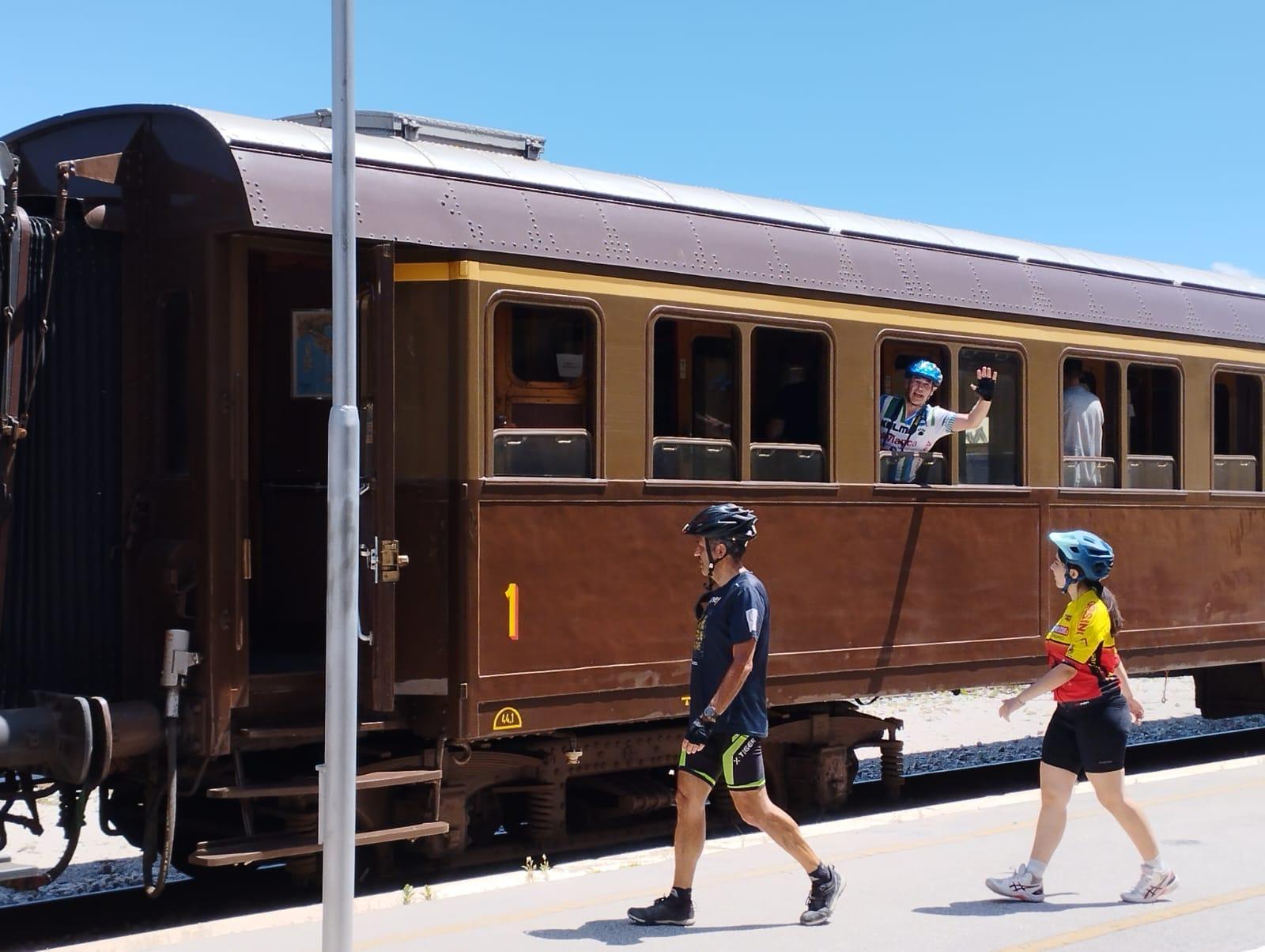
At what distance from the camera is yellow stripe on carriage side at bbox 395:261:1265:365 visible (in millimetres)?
8039

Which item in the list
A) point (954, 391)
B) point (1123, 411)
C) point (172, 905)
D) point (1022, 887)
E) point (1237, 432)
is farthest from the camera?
point (1237, 432)

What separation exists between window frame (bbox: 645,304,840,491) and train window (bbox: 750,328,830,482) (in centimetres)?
3

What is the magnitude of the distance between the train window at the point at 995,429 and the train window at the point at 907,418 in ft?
0.49

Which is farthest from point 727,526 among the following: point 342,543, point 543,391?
point 543,391

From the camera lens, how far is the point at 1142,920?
7141mm

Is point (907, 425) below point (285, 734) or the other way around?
the other way around

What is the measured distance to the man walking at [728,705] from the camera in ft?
22.0

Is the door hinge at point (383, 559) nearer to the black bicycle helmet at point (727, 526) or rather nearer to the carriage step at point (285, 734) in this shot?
the carriage step at point (285, 734)

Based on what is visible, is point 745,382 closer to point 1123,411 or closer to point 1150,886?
point 1150,886

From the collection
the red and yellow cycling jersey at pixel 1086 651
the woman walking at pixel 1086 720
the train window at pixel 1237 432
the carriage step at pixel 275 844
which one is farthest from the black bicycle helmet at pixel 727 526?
the train window at pixel 1237 432

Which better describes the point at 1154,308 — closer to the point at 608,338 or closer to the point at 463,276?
the point at 608,338

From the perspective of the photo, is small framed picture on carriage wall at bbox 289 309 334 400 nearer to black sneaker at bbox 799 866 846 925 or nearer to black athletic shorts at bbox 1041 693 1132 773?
black sneaker at bbox 799 866 846 925

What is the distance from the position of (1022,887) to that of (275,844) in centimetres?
340

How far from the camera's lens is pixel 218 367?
7.50 metres
